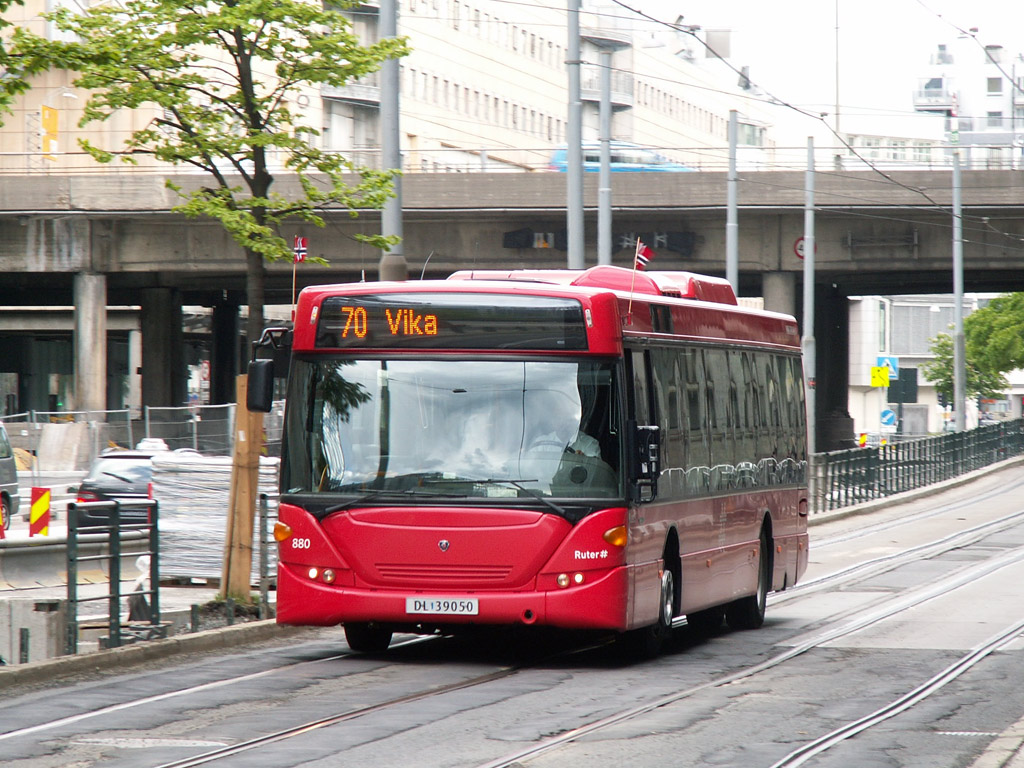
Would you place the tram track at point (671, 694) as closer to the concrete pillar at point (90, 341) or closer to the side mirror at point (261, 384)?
the side mirror at point (261, 384)

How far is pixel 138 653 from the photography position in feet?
39.7

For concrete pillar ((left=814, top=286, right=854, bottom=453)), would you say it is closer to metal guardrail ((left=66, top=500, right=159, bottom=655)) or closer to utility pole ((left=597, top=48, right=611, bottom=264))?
utility pole ((left=597, top=48, right=611, bottom=264))

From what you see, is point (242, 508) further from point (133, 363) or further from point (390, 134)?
point (133, 363)

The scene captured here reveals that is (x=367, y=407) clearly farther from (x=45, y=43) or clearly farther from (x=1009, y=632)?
(x=1009, y=632)

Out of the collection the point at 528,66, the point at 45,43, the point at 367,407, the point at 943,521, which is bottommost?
the point at 943,521

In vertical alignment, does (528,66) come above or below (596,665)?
above

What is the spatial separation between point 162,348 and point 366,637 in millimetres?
42265

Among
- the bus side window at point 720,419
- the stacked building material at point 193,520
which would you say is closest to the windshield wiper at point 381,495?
the bus side window at point 720,419

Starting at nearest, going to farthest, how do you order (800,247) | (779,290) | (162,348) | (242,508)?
(242,508) < (800,247) < (779,290) < (162,348)

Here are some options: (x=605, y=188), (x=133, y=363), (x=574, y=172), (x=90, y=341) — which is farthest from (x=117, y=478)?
(x=133, y=363)

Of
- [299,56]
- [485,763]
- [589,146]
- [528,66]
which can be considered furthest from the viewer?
[528,66]

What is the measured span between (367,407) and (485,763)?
4.32 meters

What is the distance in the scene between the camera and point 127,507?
13.8 m

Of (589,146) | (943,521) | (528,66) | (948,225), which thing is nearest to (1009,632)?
(943,521)
